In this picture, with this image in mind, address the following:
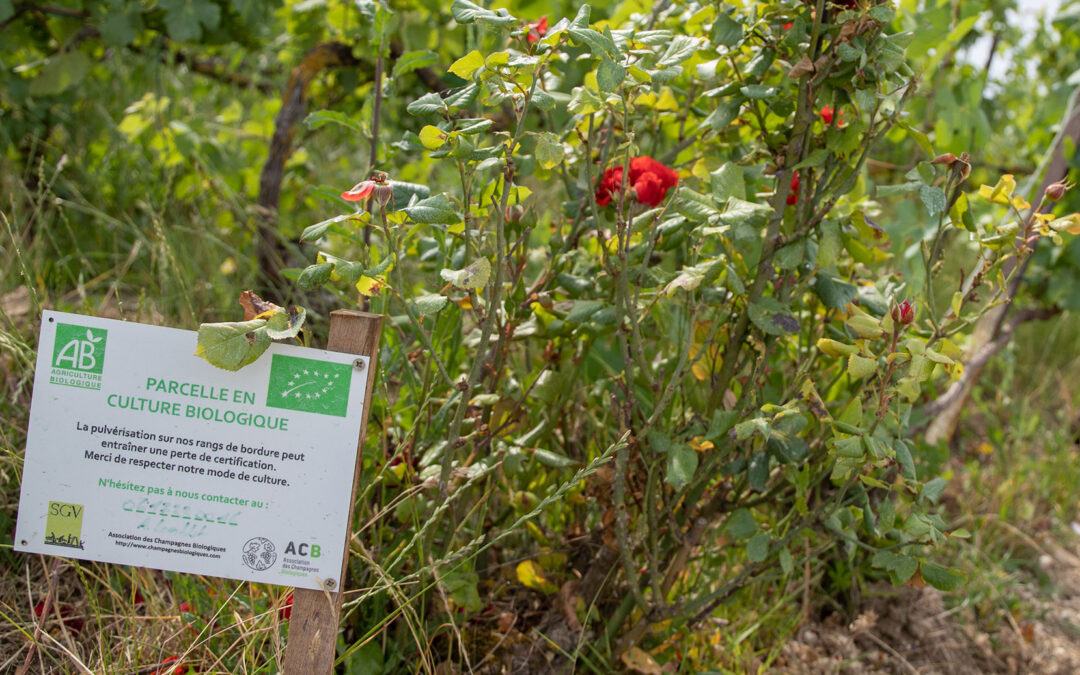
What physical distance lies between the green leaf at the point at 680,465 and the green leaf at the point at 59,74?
2407mm

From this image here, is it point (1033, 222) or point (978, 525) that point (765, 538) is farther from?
point (978, 525)

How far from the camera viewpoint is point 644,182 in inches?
46.6

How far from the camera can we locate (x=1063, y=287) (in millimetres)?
2752

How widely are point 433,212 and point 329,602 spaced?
0.51 meters

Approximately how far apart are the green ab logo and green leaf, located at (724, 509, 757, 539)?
92 centimetres

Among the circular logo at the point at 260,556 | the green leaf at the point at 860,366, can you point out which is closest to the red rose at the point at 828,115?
the green leaf at the point at 860,366

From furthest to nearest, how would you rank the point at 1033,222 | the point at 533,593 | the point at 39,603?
the point at 533,593
the point at 39,603
the point at 1033,222

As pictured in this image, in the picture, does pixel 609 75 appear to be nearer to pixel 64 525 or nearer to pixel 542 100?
pixel 542 100

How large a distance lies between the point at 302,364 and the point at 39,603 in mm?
819

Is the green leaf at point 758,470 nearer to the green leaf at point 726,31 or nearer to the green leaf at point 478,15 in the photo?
the green leaf at point 726,31

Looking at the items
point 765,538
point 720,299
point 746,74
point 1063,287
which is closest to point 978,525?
point 1063,287

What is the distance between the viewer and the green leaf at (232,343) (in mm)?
937

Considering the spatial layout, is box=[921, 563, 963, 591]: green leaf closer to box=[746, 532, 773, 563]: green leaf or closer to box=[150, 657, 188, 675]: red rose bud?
box=[746, 532, 773, 563]: green leaf

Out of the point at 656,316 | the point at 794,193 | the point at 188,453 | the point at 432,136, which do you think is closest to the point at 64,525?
the point at 188,453
